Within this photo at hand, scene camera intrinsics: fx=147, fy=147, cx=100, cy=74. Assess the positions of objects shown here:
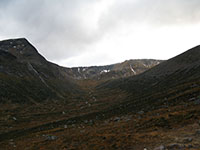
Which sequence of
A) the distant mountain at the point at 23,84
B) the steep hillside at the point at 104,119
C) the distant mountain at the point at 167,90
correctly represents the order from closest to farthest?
the steep hillside at the point at 104,119 < the distant mountain at the point at 167,90 < the distant mountain at the point at 23,84

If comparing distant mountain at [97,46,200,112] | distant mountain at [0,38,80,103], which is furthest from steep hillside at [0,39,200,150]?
distant mountain at [0,38,80,103]

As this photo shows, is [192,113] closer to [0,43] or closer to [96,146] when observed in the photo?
[96,146]

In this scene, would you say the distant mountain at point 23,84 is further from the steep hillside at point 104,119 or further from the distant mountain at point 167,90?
the distant mountain at point 167,90

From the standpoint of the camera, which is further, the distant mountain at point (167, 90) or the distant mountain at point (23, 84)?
the distant mountain at point (23, 84)

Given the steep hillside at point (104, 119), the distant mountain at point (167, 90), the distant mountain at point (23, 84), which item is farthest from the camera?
the distant mountain at point (23, 84)

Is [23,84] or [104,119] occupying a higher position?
[23,84]

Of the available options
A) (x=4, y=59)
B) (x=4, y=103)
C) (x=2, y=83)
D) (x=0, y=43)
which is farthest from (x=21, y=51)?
(x=4, y=103)

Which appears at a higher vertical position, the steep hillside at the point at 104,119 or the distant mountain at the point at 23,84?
the distant mountain at the point at 23,84

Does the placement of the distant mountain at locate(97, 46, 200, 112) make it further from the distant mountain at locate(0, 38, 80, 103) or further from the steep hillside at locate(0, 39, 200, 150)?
the distant mountain at locate(0, 38, 80, 103)

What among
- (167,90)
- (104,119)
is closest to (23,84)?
(104,119)

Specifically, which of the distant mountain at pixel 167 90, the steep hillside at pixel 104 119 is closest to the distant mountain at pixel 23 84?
the steep hillside at pixel 104 119

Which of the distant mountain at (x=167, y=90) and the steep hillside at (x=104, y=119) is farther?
the distant mountain at (x=167, y=90)

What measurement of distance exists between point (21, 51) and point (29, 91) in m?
92.4

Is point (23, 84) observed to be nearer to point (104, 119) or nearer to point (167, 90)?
point (104, 119)
